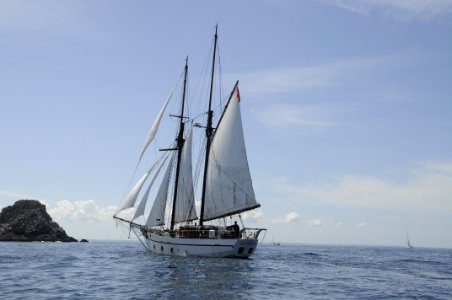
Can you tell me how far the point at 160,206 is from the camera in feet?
210

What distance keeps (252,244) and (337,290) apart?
73.0 ft

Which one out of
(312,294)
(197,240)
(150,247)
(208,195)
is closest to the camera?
(312,294)

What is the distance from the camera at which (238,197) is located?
187 ft

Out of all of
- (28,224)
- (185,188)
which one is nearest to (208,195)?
(185,188)

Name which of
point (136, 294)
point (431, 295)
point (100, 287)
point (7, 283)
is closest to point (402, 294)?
point (431, 295)

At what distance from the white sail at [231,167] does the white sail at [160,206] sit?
319 inches

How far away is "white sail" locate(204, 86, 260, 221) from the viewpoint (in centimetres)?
5666

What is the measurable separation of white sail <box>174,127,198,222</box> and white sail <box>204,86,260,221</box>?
5.10m

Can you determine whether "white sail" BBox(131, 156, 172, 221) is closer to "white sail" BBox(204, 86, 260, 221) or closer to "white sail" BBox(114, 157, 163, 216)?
"white sail" BBox(114, 157, 163, 216)

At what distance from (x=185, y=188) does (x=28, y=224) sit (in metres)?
113

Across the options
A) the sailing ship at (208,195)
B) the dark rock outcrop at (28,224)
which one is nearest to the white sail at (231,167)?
the sailing ship at (208,195)

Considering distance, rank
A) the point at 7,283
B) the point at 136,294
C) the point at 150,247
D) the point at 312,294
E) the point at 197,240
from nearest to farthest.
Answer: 1. the point at 136,294
2. the point at 312,294
3. the point at 7,283
4. the point at 197,240
5. the point at 150,247

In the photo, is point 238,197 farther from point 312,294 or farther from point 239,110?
point 312,294

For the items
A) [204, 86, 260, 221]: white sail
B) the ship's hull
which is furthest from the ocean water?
[204, 86, 260, 221]: white sail
